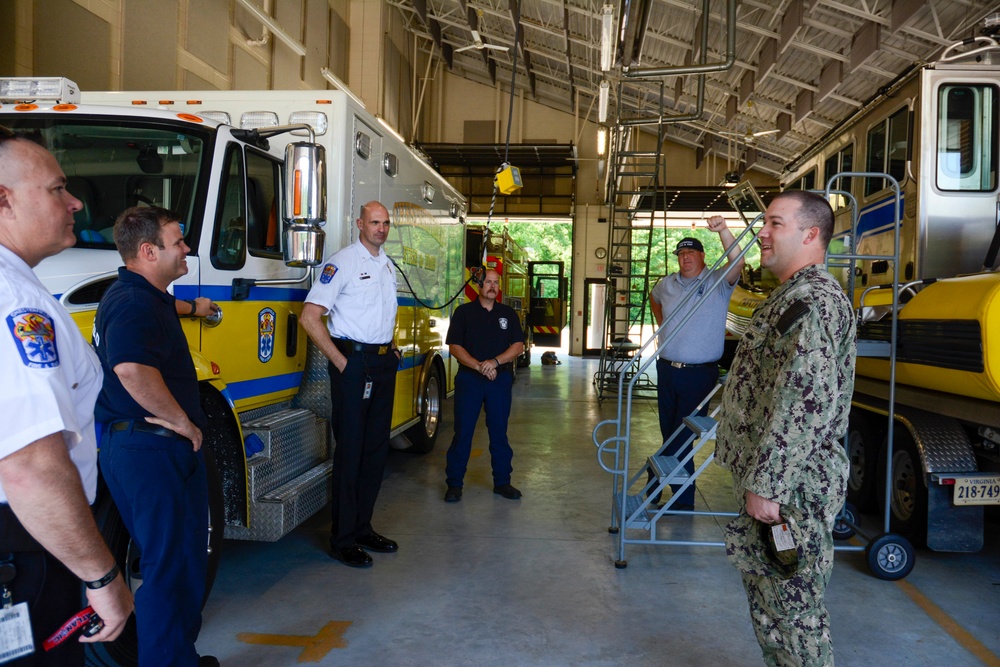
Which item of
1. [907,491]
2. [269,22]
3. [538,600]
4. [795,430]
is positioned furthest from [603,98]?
[795,430]

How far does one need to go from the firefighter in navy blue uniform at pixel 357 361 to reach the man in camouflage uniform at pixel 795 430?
2.37 meters

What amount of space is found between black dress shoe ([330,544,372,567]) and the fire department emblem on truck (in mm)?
1233

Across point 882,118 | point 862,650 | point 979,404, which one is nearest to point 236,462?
point 862,650

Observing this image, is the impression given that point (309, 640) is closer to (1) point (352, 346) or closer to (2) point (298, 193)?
(1) point (352, 346)

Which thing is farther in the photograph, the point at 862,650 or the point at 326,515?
the point at 326,515

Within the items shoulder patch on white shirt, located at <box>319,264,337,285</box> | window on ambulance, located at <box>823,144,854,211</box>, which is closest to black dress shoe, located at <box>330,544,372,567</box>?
shoulder patch on white shirt, located at <box>319,264,337,285</box>

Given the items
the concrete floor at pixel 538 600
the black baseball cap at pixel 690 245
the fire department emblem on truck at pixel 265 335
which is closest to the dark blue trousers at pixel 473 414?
the concrete floor at pixel 538 600

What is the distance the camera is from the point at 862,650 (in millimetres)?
3396

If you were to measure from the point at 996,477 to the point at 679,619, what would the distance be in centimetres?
208

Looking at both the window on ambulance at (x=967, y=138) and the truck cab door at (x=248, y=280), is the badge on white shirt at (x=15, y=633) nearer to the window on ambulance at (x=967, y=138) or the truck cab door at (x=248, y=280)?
the truck cab door at (x=248, y=280)

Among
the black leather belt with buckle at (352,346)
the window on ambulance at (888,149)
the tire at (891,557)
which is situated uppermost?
the window on ambulance at (888,149)

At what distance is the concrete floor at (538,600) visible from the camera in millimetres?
3326

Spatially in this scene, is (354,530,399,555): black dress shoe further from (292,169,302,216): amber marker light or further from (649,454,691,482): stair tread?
(292,169,302,216): amber marker light

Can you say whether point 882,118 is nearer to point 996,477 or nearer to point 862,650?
point 996,477
